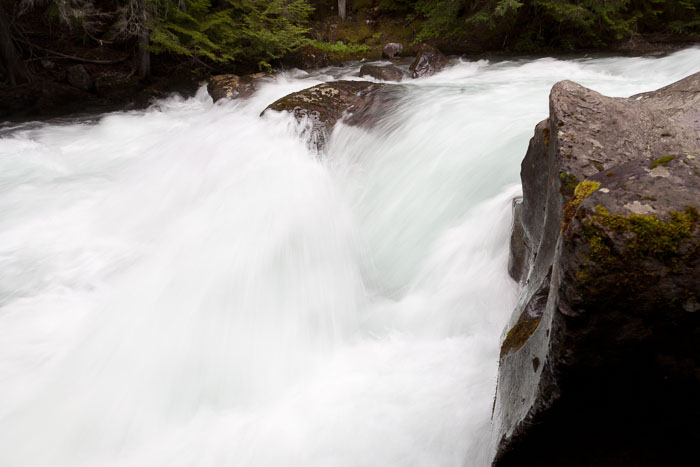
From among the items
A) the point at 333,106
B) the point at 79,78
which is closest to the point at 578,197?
the point at 333,106

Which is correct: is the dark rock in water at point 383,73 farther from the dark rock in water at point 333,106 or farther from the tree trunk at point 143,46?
the tree trunk at point 143,46

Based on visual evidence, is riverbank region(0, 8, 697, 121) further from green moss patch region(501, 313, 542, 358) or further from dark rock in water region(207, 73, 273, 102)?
green moss patch region(501, 313, 542, 358)

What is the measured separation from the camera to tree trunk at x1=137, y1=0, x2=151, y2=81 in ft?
27.4

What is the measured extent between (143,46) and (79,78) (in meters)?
1.68

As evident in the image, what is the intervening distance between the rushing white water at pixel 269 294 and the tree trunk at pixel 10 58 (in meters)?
3.56

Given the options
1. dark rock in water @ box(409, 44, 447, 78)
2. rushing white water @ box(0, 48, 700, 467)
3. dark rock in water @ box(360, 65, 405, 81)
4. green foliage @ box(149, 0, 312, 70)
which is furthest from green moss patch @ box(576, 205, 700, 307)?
green foliage @ box(149, 0, 312, 70)

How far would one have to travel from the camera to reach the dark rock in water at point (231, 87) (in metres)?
8.53

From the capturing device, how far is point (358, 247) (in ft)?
14.2

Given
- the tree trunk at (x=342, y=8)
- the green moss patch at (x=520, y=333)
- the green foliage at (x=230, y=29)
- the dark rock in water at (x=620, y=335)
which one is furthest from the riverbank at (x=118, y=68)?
the dark rock in water at (x=620, y=335)

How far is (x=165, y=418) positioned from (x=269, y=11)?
32.6ft

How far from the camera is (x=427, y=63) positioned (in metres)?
9.91

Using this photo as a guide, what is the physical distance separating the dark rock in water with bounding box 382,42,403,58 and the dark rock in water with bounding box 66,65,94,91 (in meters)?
7.97

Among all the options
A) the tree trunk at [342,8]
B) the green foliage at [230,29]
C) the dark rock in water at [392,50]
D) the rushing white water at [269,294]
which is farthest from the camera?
the tree trunk at [342,8]

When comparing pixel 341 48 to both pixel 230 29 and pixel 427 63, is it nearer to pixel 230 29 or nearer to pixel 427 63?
pixel 230 29
